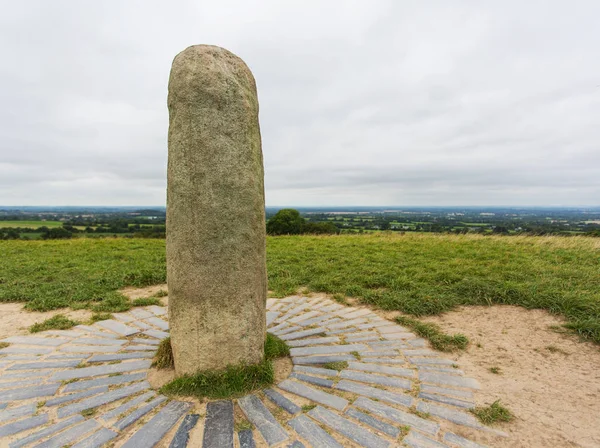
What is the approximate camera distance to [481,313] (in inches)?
209

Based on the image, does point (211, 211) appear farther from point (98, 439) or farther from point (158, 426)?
point (98, 439)

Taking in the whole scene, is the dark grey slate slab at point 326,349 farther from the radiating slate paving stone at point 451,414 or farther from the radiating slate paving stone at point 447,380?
the radiating slate paving stone at point 451,414

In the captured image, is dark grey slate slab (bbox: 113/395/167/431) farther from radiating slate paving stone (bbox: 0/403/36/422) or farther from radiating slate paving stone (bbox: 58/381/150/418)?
radiating slate paving stone (bbox: 0/403/36/422)

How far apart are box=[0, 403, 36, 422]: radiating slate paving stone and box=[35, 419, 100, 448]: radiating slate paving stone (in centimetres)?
53

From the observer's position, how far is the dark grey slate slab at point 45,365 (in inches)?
140

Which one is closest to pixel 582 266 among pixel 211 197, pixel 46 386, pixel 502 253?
pixel 502 253

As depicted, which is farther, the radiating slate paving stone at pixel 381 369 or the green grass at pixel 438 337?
the green grass at pixel 438 337

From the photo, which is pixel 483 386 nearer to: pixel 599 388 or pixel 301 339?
pixel 599 388

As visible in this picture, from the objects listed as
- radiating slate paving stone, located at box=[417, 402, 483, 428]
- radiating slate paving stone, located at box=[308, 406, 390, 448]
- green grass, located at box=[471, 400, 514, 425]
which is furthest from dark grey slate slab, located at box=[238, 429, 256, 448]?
green grass, located at box=[471, 400, 514, 425]

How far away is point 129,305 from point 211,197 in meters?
3.77

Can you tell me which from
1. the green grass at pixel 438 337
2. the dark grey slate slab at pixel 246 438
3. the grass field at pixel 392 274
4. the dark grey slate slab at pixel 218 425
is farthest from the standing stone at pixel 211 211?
the grass field at pixel 392 274

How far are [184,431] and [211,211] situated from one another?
5.89 ft

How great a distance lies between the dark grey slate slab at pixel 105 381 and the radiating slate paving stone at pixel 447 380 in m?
2.83

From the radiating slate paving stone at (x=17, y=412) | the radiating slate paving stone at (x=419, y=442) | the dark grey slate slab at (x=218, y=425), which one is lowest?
the radiating slate paving stone at (x=419, y=442)
